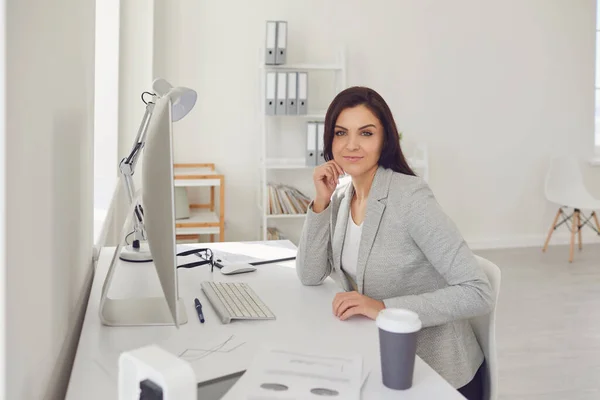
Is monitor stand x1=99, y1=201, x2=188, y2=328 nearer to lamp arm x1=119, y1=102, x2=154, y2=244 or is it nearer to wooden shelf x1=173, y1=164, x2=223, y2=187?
lamp arm x1=119, y1=102, x2=154, y2=244

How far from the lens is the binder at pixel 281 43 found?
4.90m

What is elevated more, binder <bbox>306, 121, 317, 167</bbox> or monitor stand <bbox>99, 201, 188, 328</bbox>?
binder <bbox>306, 121, 317, 167</bbox>

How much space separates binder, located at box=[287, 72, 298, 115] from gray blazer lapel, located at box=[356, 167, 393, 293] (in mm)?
3071

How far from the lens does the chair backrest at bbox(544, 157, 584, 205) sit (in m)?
5.68

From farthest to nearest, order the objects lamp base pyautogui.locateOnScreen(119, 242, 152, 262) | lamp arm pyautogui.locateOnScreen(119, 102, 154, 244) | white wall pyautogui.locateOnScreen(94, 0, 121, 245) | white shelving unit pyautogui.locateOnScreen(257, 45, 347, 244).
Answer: white shelving unit pyautogui.locateOnScreen(257, 45, 347, 244) < white wall pyautogui.locateOnScreen(94, 0, 121, 245) < lamp base pyautogui.locateOnScreen(119, 242, 152, 262) < lamp arm pyautogui.locateOnScreen(119, 102, 154, 244)

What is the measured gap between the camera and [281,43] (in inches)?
193

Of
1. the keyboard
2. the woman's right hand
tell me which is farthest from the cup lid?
the woman's right hand

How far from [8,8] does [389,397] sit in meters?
0.85

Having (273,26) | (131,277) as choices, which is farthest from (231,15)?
(131,277)

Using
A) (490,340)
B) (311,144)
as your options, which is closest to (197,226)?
(311,144)

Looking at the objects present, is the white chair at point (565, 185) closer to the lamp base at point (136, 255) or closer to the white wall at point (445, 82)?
the white wall at point (445, 82)

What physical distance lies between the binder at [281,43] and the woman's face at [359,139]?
120 inches

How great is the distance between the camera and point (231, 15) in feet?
16.9

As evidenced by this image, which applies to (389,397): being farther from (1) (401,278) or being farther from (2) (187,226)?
(2) (187,226)
